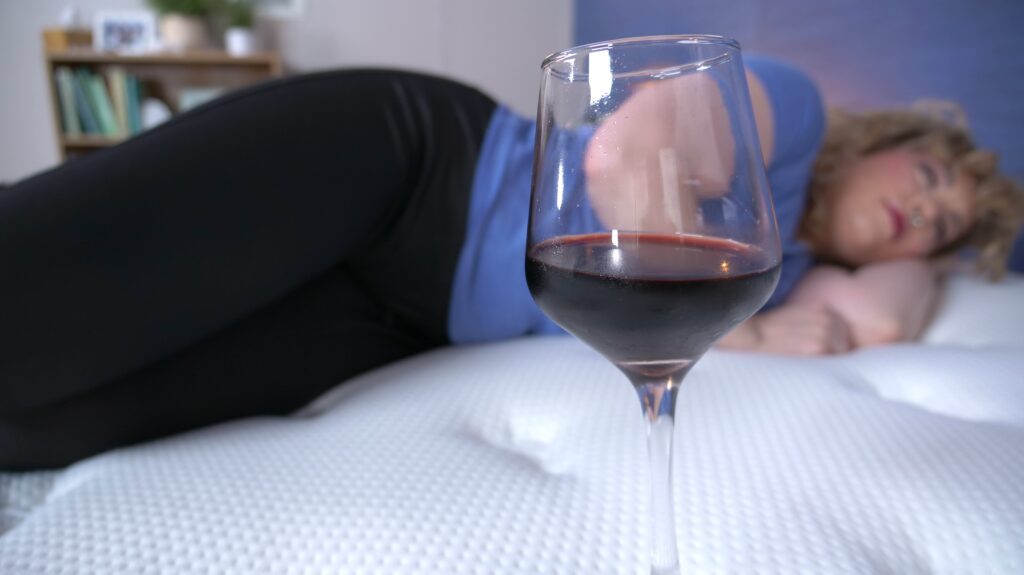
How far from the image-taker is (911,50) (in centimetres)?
150

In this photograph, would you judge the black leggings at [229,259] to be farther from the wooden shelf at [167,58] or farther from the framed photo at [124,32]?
the framed photo at [124,32]

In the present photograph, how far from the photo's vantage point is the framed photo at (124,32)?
8.80ft

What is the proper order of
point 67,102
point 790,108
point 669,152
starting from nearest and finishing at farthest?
point 669,152, point 790,108, point 67,102

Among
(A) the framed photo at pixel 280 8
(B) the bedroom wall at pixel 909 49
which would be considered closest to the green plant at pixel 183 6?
(A) the framed photo at pixel 280 8

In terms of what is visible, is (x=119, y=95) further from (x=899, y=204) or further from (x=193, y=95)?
(x=899, y=204)

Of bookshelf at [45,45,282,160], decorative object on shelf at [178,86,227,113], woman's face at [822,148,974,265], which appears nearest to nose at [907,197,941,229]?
woman's face at [822,148,974,265]

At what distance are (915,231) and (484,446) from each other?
0.97 m

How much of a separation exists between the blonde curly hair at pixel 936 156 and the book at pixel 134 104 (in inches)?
105

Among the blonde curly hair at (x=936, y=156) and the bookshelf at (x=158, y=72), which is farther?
the bookshelf at (x=158, y=72)

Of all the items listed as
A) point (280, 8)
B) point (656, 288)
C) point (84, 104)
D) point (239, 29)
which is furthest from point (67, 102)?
point (656, 288)

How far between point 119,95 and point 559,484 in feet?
9.33

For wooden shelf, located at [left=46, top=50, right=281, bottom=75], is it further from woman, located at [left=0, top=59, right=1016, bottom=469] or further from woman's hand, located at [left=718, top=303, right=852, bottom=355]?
woman's hand, located at [left=718, top=303, right=852, bottom=355]

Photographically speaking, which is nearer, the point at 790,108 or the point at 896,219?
the point at 790,108

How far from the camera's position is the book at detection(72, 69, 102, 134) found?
2.62 meters
